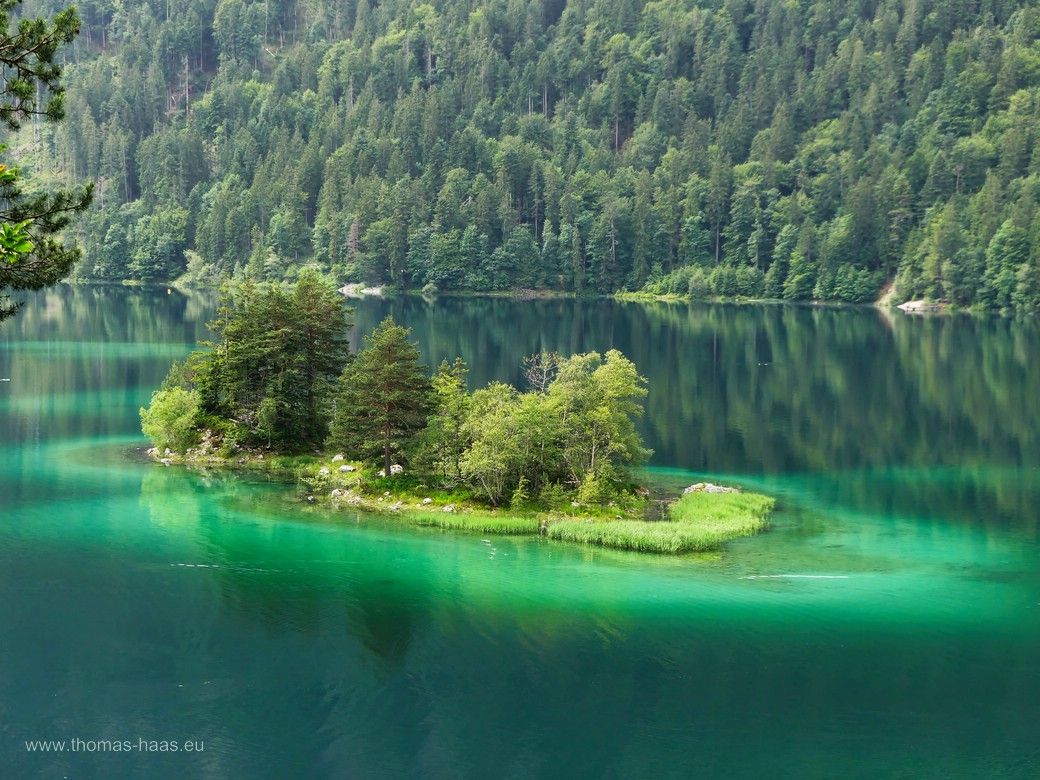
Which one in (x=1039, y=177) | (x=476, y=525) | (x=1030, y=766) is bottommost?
(x=1030, y=766)

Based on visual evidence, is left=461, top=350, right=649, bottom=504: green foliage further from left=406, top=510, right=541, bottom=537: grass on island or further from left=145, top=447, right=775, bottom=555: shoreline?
left=406, top=510, right=541, bottom=537: grass on island

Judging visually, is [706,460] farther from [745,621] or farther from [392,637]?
[392,637]

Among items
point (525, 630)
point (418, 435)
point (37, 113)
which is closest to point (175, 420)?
point (418, 435)

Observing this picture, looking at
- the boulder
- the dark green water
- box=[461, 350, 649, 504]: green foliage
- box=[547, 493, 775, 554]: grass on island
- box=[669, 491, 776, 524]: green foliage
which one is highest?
box=[461, 350, 649, 504]: green foliage

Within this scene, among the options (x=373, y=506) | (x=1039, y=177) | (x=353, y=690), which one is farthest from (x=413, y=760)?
(x=1039, y=177)

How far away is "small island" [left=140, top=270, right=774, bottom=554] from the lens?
57.8 metres

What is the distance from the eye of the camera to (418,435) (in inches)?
2485

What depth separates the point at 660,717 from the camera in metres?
35.1

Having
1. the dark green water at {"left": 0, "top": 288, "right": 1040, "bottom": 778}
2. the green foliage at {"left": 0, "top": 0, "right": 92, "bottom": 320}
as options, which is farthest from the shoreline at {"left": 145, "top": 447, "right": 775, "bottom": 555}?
the green foliage at {"left": 0, "top": 0, "right": 92, "bottom": 320}

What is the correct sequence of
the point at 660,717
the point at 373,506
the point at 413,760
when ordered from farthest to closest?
1. the point at 373,506
2. the point at 660,717
3. the point at 413,760

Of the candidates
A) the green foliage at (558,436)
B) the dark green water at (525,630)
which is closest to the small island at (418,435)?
the green foliage at (558,436)

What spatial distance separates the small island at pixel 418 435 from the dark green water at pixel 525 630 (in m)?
2.90

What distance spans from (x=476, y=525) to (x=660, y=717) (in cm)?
2238

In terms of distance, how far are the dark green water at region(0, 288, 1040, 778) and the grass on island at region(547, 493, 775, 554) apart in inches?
56.0
